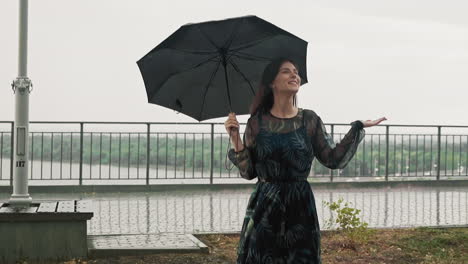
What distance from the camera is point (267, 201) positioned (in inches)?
→ 182

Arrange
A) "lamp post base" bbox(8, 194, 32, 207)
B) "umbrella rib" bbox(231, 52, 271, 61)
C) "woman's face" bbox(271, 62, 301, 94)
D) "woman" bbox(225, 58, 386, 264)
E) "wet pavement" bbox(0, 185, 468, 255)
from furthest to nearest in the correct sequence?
1. "wet pavement" bbox(0, 185, 468, 255)
2. "lamp post base" bbox(8, 194, 32, 207)
3. "umbrella rib" bbox(231, 52, 271, 61)
4. "woman's face" bbox(271, 62, 301, 94)
5. "woman" bbox(225, 58, 386, 264)

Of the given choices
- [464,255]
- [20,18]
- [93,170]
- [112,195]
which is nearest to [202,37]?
[20,18]

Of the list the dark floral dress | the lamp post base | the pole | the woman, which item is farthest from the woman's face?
the lamp post base

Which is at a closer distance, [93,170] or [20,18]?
[20,18]

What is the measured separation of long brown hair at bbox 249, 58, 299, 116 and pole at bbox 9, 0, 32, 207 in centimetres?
475

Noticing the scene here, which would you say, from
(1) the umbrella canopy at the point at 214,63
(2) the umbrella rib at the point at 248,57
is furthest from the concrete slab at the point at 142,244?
(2) the umbrella rib at the point at 248,57

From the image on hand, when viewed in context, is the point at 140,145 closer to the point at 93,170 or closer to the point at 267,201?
the point at 93,170

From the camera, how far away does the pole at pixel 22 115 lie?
884cm

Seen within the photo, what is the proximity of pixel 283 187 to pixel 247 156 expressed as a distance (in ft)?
0.96

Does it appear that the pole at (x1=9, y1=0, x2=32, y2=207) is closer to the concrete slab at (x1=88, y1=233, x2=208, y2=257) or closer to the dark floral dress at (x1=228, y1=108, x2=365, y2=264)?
the concrete slab at (x1=88, y1=233, x2=208, y2=257)

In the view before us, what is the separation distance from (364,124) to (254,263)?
1140mm

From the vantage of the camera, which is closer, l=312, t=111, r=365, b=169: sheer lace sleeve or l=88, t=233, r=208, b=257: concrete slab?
l=312, t=111, r=365, b=169: sheer lace sleeve

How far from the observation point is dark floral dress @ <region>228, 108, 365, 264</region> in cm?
462

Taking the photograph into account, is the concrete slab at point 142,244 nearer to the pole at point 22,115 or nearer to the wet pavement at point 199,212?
the wet pavement at point 199,212
